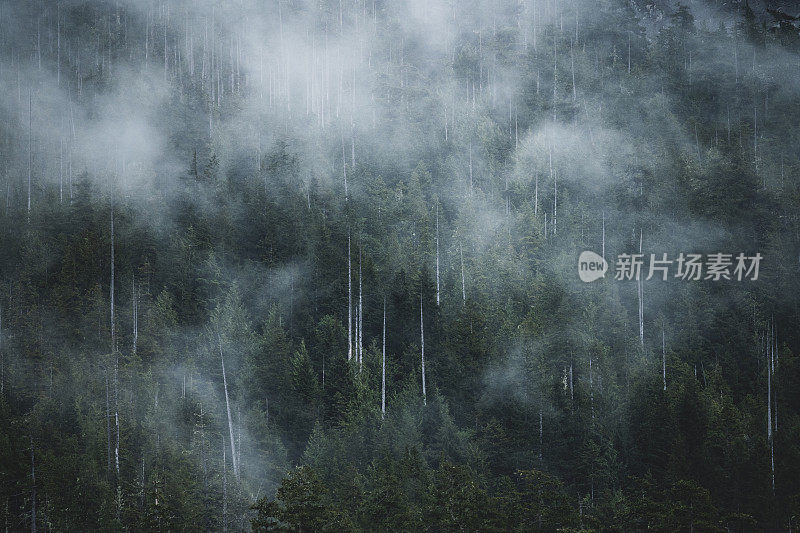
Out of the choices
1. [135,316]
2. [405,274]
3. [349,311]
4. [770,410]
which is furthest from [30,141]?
[770,410]

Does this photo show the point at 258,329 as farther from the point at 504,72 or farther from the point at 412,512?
the point at 504,72

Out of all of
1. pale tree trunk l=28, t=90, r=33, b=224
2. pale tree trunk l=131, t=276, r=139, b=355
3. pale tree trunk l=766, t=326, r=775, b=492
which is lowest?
pale tree trunk l=766, t=326, r=775, b=492

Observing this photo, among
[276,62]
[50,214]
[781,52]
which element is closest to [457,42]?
[276,62]

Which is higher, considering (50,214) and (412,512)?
(50,214)

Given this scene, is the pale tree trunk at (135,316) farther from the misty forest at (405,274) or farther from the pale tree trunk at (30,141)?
the pale tree trunk at (30,141)

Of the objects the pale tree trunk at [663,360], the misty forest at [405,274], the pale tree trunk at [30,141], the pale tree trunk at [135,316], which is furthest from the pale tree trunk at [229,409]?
the pale tree trunk at [30,141]

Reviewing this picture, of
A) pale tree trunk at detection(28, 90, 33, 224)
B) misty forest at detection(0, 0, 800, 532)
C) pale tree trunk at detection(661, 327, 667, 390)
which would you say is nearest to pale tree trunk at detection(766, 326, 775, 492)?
misty forest at detection(0, 0, 800, 532)

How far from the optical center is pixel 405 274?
182 ft

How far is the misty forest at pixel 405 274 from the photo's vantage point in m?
37.9

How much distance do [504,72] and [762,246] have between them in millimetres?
41236

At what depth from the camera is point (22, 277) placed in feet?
189

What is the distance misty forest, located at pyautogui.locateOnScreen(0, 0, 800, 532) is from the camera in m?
37.9

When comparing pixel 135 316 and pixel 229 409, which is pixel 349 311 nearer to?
pixel 229 409

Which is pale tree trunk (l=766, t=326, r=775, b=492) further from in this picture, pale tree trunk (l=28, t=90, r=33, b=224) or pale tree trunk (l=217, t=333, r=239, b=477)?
pale tree trunk (l=28, t=90, r=33, b=224)
